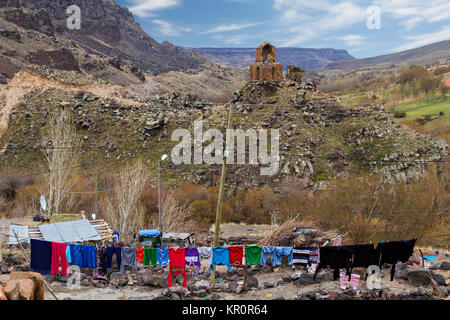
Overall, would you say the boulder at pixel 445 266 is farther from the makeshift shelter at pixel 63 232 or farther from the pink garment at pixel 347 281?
the makeshift shelter at pixel 63 232

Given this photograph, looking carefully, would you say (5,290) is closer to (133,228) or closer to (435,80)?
(133,228)

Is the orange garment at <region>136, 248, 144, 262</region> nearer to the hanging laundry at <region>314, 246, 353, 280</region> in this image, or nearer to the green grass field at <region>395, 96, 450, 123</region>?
the hanging laundry at <region>314, 246, 353, 280</region>

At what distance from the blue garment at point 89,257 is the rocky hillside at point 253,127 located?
26.3m

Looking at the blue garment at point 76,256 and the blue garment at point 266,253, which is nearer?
the blue garment at point 266,253

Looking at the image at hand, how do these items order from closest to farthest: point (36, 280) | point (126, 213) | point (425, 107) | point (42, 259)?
point (36, 280)
point (42, 259)
point (126, 213)
point (425, 107)

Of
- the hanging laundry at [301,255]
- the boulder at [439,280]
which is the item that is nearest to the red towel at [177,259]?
the hanging laundry at [301,255]

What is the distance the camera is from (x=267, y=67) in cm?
5719

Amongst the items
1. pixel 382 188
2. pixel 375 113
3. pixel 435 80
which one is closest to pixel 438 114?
pixel 375 113

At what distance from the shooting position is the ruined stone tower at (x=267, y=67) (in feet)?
187

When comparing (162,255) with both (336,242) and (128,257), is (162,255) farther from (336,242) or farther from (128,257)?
(336,242)

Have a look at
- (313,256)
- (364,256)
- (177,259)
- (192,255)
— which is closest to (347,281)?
(364,256)

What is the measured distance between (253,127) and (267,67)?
40.4 feet

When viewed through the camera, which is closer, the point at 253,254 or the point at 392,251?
the point at 392,251

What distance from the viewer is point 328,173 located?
→ 146ft
